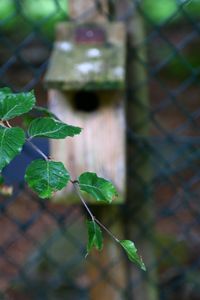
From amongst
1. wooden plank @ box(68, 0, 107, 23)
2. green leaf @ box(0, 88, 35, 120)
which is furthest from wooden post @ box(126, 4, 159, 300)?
green leaf @ box(0, 88, 35, 120)

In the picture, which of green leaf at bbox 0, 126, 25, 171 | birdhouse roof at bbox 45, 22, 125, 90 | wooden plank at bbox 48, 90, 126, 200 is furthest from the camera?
wooden plank at bbox 48, 90, 126, 200

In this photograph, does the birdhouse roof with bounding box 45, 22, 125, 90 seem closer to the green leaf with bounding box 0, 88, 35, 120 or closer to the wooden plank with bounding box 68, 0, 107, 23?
the wooden plank with bounding box 68, 0, 107, 23

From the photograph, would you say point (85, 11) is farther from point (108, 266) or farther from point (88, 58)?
point (108, 266)

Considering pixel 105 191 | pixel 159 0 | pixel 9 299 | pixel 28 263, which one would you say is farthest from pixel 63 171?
pixel 159 0

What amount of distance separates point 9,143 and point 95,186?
103 mm

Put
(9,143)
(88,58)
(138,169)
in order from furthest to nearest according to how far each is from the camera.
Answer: (138,169) → (88,58) → (9,143)

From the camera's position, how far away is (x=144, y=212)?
1.79 m

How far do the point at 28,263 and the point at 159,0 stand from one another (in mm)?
1199

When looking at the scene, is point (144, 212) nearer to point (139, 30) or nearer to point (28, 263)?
point (139, 30)

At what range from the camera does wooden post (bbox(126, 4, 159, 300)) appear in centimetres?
161

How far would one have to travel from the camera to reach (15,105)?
68 centimetres

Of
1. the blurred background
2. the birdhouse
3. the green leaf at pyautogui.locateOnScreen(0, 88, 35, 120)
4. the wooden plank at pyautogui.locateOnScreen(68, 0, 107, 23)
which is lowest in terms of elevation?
the blurred background

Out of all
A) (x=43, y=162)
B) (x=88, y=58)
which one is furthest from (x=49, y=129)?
(x=88, y=58)

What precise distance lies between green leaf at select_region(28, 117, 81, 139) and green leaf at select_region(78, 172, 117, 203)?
4 cm
